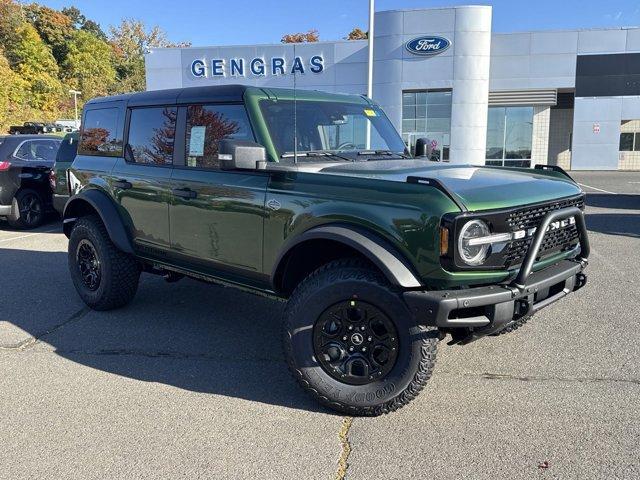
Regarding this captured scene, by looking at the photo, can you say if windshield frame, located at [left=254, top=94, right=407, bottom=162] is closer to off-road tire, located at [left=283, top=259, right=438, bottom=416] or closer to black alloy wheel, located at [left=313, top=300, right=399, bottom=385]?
off-road tire, located at [left=283, top=259, right=438, bottom=416]

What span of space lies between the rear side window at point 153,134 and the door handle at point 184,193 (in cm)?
31

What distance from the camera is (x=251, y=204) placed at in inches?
146

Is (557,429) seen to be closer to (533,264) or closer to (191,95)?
(533,264)

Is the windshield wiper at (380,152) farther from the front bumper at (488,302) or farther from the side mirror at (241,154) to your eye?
the front bumper at (488,302)

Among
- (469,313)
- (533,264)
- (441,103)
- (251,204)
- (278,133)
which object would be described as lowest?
(469,313)

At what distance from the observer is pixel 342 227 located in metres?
3.21

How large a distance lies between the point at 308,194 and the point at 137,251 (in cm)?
218

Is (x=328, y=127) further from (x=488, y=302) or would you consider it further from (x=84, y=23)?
(x=84, y=23)

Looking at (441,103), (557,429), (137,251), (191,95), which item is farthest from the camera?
(441,103)

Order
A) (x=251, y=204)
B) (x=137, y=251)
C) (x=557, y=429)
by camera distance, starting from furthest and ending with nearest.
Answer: (x=137, y=251) < (x=251, y=204) < (x=557, y=429)

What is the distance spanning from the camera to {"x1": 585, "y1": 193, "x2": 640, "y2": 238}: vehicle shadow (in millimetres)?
9617

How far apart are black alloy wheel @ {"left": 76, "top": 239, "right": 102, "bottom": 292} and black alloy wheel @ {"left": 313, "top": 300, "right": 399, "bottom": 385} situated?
2.76 m

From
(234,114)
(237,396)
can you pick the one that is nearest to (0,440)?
(237,396)

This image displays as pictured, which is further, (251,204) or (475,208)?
(251,204)
